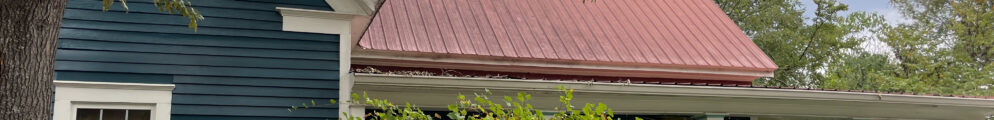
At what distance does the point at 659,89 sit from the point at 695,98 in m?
0.43

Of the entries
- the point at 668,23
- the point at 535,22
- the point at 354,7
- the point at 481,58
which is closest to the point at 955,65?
the point at 668,23

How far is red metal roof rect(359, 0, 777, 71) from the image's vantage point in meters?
11.4

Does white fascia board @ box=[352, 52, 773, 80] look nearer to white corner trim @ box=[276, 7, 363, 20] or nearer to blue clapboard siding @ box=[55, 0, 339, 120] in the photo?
white corner trim @ box=[276, 7, 363, 20]

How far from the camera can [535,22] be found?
1276 centimetres

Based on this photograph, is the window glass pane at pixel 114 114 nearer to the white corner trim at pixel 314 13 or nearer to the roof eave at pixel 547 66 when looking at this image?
the white corner trim at pixel 314 13

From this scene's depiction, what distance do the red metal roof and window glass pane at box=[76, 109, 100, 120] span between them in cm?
273

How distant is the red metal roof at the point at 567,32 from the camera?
1141 cm

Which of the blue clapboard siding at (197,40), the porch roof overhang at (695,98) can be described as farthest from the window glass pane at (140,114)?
the porch roof overhang at (695,98)

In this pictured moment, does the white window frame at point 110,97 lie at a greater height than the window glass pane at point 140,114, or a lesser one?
greater

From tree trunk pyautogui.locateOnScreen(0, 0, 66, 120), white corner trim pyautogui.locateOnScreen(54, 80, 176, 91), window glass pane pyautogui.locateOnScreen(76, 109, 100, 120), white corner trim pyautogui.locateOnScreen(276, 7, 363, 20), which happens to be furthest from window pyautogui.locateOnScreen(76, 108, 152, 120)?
tree trunk pyautogui.locateOnScreen(0, 0, 66, 120)

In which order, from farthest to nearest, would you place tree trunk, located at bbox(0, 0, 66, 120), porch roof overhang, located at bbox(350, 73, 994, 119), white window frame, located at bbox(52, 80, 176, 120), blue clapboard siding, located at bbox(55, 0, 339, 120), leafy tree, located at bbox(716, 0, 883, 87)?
1. leafy tree, located at bbox(716, 0, 883, 87)
2. porch roof overhang, located at bbox(350, 73, 994, 119)
3. blue clapboard siding, located at bbox(55, 0, 339, 120)
4. white window frame, located at bbox(52, 80, 176, 120)
5. tree trunk, located at bbox(0, 0, 66, 120)

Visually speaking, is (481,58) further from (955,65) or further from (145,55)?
(955,65)

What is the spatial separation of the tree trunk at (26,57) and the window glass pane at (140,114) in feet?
11.1

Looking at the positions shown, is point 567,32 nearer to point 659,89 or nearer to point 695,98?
point 695,98
